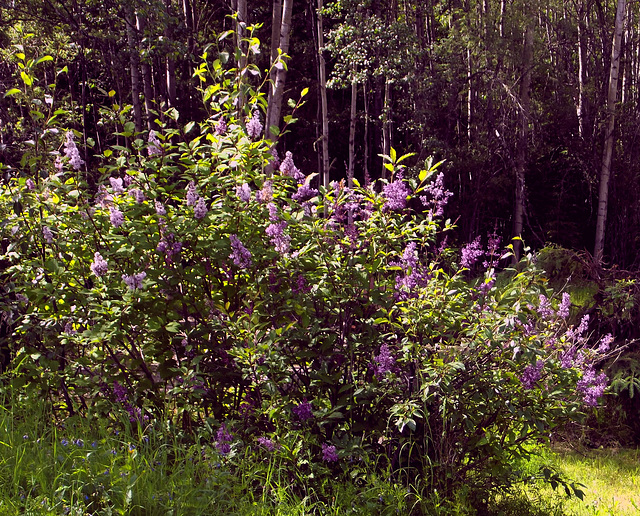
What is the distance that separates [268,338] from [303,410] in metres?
0.38

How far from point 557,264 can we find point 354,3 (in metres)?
9.11

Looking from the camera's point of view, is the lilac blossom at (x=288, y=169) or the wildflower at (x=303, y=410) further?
the lilac blossom at (x=288, y=169)

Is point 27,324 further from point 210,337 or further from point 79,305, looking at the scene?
point 210,337

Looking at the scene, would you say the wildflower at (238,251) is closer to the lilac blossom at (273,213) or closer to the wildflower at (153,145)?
the lilac blossom at (273,213)

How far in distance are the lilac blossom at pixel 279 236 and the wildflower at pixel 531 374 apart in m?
1.27

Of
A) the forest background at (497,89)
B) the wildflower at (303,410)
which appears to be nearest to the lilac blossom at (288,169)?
the wildflower at (303,410)

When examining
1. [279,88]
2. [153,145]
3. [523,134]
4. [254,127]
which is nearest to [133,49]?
[279,88]

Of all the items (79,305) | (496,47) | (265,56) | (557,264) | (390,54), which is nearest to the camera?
(79,305)

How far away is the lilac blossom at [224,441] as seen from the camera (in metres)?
2.68

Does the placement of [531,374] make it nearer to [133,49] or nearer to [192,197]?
[192,197]

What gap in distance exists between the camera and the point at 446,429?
9.73 feet

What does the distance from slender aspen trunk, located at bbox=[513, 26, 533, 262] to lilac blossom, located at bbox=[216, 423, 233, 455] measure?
990 centimetres

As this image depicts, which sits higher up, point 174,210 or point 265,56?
point 265,56

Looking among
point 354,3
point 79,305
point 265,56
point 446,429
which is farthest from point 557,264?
point 265,56
